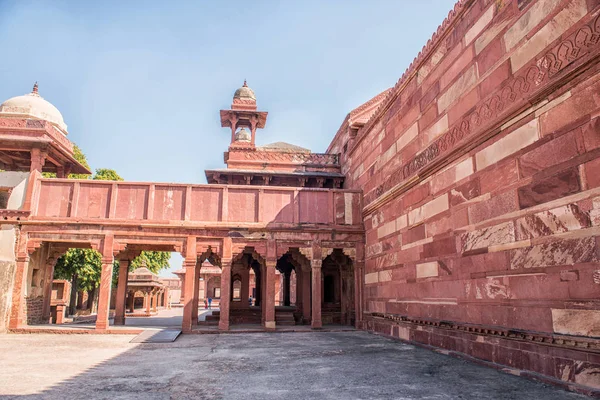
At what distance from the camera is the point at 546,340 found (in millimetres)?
5086

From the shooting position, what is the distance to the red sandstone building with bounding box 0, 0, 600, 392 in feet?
16.0

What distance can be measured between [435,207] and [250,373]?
4.70 metres

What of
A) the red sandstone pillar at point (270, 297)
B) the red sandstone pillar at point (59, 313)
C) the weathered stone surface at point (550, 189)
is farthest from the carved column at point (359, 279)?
the red sandstone pillar at point (59, 313)

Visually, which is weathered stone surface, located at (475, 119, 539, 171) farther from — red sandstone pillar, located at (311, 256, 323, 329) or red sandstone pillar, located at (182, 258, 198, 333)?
red sandstone pillar, located at (182, 258, 198, 333)

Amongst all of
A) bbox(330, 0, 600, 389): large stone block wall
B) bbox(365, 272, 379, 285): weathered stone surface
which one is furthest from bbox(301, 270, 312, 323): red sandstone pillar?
bbox(330, 0, 600, 389): large stone block wall

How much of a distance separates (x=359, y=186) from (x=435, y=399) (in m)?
9.63

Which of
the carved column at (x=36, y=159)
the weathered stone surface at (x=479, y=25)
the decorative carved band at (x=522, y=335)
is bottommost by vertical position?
the decorative carved band at (x=522, y=335)

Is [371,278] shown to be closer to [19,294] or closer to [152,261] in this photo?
[19,294]

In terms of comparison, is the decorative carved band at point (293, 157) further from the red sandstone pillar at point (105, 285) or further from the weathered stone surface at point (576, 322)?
the weathered stone surface at point (576, 322)

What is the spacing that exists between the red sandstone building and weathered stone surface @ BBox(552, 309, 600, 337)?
2 centimetres

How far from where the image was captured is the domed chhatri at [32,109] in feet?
46.4

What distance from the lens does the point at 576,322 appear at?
468cm

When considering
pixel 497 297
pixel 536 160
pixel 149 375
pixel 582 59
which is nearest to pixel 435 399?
pixel 497 297

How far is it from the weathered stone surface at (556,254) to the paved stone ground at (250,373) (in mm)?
1443
